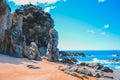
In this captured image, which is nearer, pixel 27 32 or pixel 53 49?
pixel 53 49

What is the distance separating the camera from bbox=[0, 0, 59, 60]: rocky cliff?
45.7 meters

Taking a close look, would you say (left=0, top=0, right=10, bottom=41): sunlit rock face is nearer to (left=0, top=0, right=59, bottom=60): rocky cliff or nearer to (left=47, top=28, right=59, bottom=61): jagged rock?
(left=0, top=0, right=59, bottom=60): rocky cliff

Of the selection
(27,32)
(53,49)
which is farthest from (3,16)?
(27,32)

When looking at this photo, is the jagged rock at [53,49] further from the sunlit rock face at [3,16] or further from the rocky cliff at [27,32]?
the sunlit rock face at [3,16]

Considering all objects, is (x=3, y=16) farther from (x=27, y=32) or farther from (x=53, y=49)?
(x=27, y=32)

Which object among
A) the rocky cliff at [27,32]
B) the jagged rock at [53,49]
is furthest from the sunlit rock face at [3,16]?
the jagged rock at [53,49]

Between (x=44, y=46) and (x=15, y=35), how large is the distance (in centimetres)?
3165

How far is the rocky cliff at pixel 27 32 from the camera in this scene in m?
45.7

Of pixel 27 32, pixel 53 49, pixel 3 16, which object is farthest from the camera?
pixel 27 32

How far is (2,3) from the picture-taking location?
46.1 meters

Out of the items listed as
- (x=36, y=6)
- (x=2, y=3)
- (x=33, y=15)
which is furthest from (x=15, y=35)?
(x=36, y=6)

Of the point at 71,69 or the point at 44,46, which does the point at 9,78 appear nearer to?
the point at 71,69

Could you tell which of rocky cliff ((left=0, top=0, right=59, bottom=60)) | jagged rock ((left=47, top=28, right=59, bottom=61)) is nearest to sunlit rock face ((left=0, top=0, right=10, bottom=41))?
rocky cliff ((left=0, top=0, right=59, bottom=60))

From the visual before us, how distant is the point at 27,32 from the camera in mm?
78000
